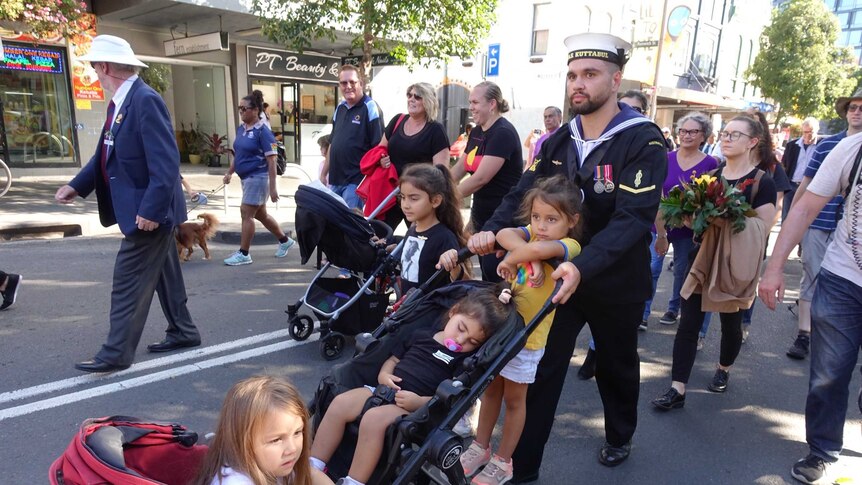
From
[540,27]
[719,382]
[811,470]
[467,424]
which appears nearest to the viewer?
[811,470]

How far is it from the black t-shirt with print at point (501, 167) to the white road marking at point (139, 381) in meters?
1.86

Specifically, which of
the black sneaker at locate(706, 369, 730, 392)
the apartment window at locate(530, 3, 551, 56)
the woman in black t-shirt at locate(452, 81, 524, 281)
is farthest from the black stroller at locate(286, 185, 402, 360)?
the apartment window at locate(530, 3, 551, 56)

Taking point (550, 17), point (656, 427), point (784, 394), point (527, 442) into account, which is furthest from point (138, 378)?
point (550, 17)

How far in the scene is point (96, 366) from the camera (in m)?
3.95

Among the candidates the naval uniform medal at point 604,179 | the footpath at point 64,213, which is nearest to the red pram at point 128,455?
the naval uniform medal at point 604,179

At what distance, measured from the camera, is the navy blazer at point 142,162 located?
381 cm

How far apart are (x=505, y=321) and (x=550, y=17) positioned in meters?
20.8

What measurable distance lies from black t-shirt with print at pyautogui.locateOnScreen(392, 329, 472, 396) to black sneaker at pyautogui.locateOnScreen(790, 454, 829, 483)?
7.02ft

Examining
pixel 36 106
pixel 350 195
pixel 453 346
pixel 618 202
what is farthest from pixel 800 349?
pixel 36 106

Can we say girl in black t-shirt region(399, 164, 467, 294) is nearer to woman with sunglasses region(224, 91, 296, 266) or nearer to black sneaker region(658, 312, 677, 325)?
black sneaker region(658, 312, 677, 325)

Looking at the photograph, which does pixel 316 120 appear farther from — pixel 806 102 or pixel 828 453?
pixel 806 102

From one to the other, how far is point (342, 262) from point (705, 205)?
268 cm

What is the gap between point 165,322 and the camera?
5055mm

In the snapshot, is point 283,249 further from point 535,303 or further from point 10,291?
point 535,303
